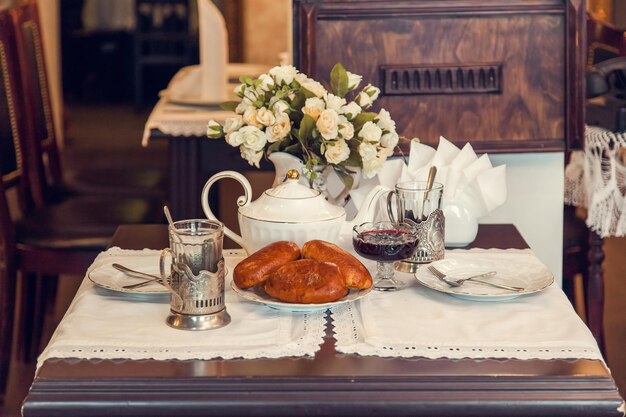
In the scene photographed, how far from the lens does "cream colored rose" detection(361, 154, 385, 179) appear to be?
6.26 ft

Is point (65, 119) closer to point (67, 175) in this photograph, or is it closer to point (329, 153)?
point (67, 175)

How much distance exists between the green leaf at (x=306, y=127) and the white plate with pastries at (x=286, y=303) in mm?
361

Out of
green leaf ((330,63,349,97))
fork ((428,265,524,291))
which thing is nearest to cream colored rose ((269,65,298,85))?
→ green leaf ((330,63,349,97))

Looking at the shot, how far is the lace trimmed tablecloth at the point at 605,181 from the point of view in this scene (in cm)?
266

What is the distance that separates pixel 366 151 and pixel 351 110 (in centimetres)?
8

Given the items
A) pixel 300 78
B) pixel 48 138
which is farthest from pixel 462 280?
pixel 48 138

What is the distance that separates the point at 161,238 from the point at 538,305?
30.8 inches

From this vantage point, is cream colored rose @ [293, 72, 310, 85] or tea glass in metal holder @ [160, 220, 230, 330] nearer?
tea glass in metal holder @ [160, 220, 230, 330]

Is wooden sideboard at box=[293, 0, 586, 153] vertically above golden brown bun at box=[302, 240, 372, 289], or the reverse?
wooden sideboard at box=[293, 0, 586, 153]

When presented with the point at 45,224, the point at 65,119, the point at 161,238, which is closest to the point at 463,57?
the point at 161,238

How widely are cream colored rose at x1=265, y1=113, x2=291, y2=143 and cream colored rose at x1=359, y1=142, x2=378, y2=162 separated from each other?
13 centimetres

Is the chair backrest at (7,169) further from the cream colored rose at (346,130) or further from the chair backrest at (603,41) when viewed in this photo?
the chair backrest at (603,41)

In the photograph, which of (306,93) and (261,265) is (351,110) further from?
(261,265)

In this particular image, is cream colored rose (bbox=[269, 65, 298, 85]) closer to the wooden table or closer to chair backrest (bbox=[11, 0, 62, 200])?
the wooden table
